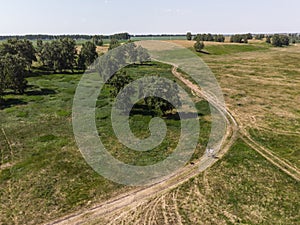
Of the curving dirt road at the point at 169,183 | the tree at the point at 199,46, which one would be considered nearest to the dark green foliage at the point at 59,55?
the tree at the point at 199,46

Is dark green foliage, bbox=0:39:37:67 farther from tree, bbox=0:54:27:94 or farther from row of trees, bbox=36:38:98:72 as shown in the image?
tree, bbox=0:54:27:94

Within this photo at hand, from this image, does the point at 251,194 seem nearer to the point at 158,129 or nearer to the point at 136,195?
the point at 136,195

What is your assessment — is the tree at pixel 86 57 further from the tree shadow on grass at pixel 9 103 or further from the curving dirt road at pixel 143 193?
the curving dirt road at pixel 143 193

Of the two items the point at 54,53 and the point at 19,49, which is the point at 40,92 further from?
the point at 19,49

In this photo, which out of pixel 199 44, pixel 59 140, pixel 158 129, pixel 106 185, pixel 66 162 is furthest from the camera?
pixel 199 44

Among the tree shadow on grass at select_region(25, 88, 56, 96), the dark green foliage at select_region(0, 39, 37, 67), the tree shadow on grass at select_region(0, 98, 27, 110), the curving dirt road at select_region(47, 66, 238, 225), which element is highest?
the dark green foliage at select_region(0, 39, 37, 67)

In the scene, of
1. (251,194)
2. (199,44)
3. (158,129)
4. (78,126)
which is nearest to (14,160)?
(78,126)

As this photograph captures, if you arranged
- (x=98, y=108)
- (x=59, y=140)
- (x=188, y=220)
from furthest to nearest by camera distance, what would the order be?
(x=98, y=108), (x=59, y=140), (x=188, y=220)

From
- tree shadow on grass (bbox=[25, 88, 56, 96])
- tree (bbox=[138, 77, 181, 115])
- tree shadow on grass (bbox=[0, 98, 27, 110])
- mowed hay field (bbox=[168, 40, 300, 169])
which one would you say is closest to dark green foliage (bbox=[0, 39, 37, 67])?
tree shadow on grass (bbox=[25, 88, 56, 96])

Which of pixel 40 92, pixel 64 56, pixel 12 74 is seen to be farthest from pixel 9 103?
pixel 64 56

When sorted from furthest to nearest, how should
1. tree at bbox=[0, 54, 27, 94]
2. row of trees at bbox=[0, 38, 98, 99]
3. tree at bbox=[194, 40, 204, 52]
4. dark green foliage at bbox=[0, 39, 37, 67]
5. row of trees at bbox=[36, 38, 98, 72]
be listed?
tree at bbox=[194, 40, 204, 52] → row of trees at bbox=[36, 38, 98, 72] → row of trees at bbox=[0, 38, 98, 99] → dark green foliage at bbox=[0, 39, 37, 67] → tree at bbox=[0, 54, 27, 94]

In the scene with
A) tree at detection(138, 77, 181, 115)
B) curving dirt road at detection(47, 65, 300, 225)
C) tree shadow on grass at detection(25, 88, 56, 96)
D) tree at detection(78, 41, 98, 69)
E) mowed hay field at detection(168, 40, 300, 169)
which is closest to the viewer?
curving dirt road at detection(47, 65, 300, 225)
